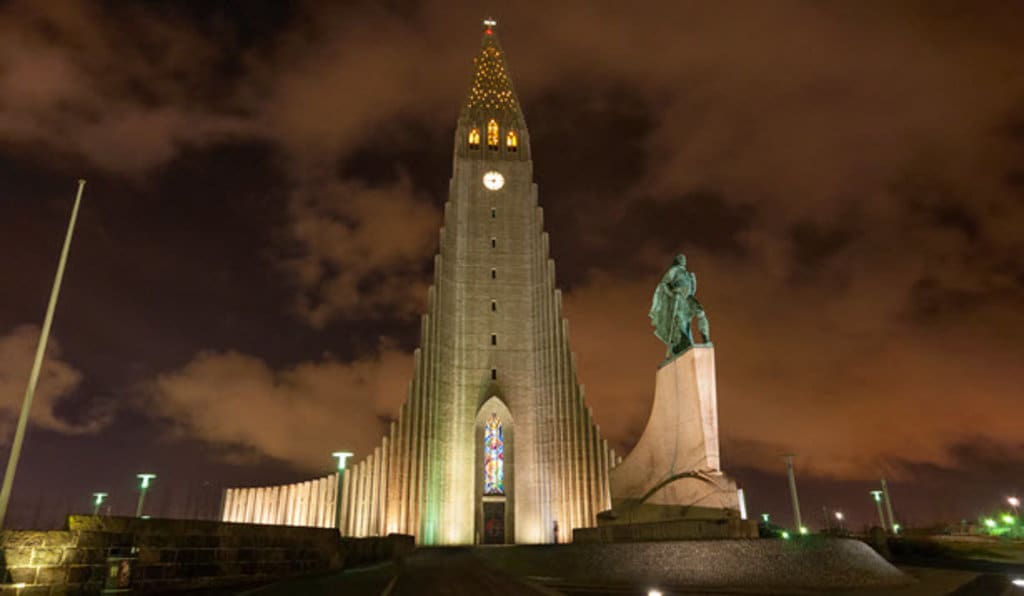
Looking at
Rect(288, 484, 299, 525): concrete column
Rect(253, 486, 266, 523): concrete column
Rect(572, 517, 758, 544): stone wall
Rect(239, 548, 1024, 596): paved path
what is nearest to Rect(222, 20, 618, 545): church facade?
Rect(288, 484, 299, 525): concrete column

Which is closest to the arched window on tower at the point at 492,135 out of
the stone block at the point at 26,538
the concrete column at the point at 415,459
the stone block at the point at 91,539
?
the concrete column at the point at 415,459

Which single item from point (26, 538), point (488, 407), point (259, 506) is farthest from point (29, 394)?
point (259, 506)

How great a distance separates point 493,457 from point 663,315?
54.1 feet

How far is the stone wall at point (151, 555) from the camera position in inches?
288

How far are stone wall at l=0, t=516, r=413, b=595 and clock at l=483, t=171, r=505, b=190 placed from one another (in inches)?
1090

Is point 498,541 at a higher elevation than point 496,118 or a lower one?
lower

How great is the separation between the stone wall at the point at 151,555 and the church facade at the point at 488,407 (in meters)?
17.9

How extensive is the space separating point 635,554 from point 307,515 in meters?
31.3

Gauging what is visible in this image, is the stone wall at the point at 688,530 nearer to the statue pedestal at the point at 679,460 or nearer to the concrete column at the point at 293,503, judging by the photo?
the statue pedestal at the point at 679,460

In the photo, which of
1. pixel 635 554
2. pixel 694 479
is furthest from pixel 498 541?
pixel 635 554

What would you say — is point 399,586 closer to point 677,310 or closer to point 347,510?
point 677,310

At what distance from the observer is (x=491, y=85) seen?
4156 cm

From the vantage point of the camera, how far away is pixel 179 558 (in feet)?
30.3

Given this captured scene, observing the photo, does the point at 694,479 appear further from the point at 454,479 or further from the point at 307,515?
the point at 307,515
